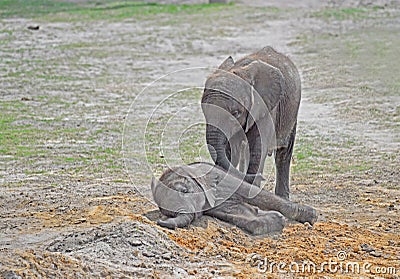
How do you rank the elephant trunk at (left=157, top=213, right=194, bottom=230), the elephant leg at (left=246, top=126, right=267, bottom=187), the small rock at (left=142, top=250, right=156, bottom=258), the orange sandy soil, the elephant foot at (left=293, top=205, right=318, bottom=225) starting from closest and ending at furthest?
the orange sandy soil < the small rock at (left=142, top=250, right=156, bottom=258) < the elephant trunk at (left=157, top=213, right=194, bottom=230) < the elephant leg at (left=246, top=126, right=267, bottom=187) < the elephant foot at (left=293, top=205, right=318, bottom=225)

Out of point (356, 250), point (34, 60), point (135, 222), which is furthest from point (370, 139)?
point (34, 60)

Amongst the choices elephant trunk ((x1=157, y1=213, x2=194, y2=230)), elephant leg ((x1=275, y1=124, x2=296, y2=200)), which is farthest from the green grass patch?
elephant trunk ((x1=157, y1=213, x2=194, y2=230))

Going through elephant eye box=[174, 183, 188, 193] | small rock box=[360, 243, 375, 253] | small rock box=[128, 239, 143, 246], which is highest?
elephant eye box=[174, 183, 188, 193]

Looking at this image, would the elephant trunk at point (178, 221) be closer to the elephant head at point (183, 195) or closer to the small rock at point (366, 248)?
the elephant head at point (183, 195)

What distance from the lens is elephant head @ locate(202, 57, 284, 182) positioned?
21.4 feet

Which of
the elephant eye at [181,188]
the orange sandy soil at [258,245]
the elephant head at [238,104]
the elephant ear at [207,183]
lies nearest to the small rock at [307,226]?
the orange sandy soil at [258,245]

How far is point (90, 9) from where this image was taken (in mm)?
24234

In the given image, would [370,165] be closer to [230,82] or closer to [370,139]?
[370,139]

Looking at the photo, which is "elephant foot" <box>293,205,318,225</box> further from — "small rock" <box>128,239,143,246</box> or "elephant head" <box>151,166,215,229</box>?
"small rock" <box>128,239,143,246</box>

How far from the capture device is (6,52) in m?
17.9

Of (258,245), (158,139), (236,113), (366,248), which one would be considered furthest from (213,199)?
(158,139)

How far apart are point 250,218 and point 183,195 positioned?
58 centimetres

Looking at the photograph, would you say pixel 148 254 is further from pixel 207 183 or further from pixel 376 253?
pixel 376 253

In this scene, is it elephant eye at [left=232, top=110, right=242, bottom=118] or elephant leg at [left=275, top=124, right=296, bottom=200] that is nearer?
elephant eye at [left=232, top=110, right=242, bottom=118]
